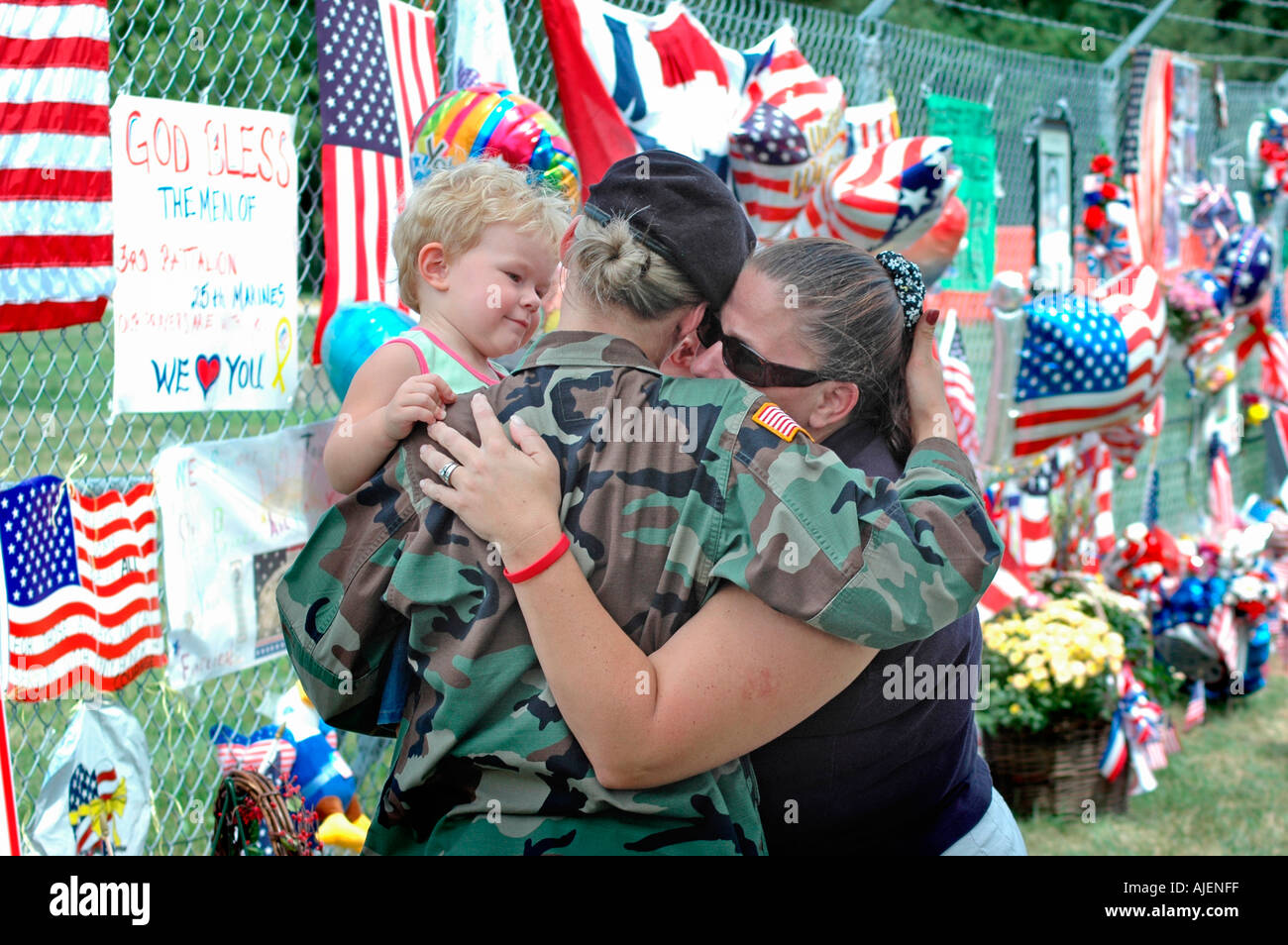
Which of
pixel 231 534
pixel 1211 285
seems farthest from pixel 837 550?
pixel 1211 285

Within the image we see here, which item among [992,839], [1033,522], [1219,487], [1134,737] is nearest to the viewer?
[992,839]

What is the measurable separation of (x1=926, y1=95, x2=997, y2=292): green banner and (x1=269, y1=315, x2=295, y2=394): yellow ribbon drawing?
137 inches

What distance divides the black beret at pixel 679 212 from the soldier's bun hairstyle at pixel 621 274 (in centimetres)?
1

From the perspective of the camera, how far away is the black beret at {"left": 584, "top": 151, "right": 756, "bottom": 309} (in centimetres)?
160

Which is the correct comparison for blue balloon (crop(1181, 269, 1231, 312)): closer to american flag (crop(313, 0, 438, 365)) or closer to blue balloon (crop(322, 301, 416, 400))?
american flag (crop(313, 0, 438, 365))

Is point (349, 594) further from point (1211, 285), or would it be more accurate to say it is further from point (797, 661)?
point (1211, 285)

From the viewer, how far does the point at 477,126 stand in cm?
294

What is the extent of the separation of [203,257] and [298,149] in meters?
0.57

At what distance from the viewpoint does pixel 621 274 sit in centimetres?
160

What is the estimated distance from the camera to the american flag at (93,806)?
279 cm

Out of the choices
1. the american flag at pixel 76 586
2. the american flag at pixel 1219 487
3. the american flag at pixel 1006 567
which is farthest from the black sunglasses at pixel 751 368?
the american flag at pixel 1219 487

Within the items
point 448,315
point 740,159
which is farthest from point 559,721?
point 740,159

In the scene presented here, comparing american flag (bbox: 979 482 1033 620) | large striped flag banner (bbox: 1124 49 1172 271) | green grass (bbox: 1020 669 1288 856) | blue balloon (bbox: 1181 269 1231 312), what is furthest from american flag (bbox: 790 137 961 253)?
large striped flag banner (bbox: 1124 49 1172 271)
